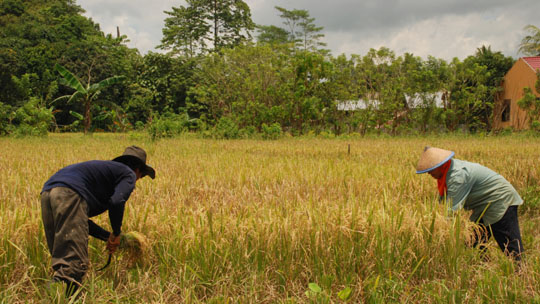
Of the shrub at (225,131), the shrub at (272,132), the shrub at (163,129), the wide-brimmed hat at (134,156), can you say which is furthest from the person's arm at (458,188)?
the shrub at (225,131)

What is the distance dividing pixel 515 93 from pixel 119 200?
1946cm

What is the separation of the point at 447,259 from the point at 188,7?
28456 millimetres

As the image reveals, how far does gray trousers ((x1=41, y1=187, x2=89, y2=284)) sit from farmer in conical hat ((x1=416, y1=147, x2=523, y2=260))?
2470mm

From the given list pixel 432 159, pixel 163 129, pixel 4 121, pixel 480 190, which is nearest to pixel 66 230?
pixel 432 159

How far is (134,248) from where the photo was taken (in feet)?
8.10

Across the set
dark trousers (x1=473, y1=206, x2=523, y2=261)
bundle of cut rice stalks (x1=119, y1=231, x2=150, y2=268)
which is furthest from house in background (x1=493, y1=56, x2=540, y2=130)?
bundle of cut rice stalks (x1=119, y1=231, x2=150, y2=268)

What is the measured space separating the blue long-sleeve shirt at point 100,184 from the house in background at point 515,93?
1730 centimetres

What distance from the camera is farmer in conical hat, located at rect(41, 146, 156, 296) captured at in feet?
7.16

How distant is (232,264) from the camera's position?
2.52m

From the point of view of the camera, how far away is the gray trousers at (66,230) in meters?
2.18

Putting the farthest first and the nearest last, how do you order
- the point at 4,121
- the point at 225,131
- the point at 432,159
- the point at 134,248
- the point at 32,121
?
the point at 4,121 < the point at 32,121 < the point at 225,131 < the point at 432,159 < the point at 134,248

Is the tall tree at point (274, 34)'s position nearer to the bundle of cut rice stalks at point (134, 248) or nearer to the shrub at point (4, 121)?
the shrub at point (4, 121)

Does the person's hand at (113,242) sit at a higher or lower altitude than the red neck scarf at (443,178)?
lower

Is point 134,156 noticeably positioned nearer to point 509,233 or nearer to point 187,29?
point 509,233
